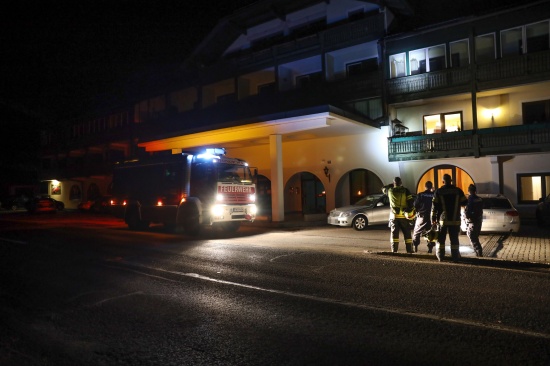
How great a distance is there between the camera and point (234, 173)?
16344mm

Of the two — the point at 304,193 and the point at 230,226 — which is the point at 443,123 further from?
the point at 230,226

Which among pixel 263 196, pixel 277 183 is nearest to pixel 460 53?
pixel 277 183

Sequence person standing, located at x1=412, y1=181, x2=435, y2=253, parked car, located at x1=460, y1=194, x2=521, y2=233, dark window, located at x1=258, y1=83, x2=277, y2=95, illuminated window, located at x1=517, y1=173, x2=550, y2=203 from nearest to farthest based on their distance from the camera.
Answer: person standing, located at x1=412, y1=181, x2=435, y2=253, parked car, located at x1=460, y1=194, x2=521, y2=233, illuminated window, located at x1=517, y1=173, x2=550, y2=203, dark window, located at x1=258, y1=83, x2=277, y2=95

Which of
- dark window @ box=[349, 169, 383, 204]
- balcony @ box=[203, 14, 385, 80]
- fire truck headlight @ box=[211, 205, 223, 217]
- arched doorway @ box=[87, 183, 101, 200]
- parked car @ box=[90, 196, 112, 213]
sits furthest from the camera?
arched doorway @ box=[87, 183, 101, 200]

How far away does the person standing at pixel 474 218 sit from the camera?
10.1m

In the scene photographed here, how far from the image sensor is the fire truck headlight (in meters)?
15.4

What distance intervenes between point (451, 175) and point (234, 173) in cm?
1156

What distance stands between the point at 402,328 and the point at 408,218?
219 inches

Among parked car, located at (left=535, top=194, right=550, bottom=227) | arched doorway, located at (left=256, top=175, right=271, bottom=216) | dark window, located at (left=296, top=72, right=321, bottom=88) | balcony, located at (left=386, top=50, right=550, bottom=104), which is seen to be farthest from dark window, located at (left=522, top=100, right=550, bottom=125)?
arched doorway, located at (left=256, top=175, right=271, bottom=216)

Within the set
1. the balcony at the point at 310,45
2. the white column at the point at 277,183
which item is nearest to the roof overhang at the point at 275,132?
the white column at the point at 277,183

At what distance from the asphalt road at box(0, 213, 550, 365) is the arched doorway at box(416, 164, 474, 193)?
12.1 metres

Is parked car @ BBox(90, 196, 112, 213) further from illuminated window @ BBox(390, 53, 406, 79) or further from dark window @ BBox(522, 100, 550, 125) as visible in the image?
dark window @ BBox(522, 100, 550, 125)

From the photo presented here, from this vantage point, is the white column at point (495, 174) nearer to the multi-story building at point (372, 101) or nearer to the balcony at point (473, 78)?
the multi-story building at point (372, 101)

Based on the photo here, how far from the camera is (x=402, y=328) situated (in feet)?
16.9
